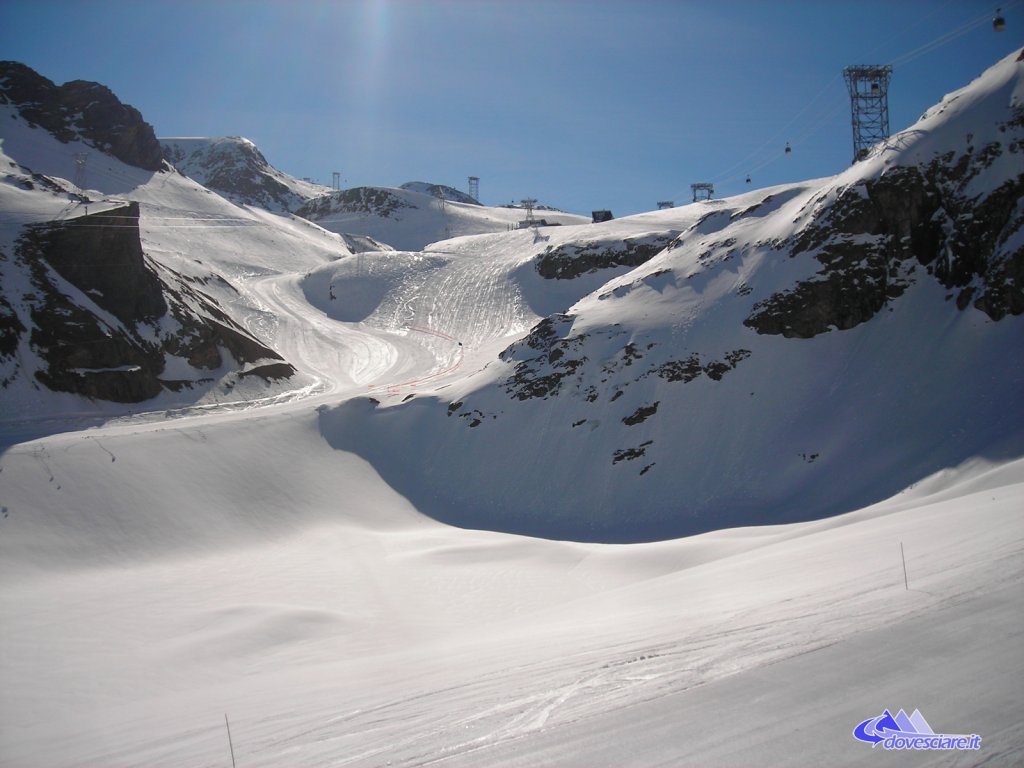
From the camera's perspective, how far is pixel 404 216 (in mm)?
130375

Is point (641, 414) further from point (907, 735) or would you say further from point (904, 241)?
point (907, 735)

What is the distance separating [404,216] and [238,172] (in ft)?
213

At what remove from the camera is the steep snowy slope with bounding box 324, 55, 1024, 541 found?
2666cm

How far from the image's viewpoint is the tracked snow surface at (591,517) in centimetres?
699

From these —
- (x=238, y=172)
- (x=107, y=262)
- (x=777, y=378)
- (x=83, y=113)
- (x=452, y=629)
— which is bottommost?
(x=452, y=629)

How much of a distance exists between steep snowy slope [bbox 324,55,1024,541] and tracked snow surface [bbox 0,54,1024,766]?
15 cm

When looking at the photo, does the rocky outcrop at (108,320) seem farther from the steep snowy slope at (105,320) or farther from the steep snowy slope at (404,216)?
the steep snowy slope at (404,216)

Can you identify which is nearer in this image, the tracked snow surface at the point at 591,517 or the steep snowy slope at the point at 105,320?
the tracked snow surface at the point at 591,517

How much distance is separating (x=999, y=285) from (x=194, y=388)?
41662mm

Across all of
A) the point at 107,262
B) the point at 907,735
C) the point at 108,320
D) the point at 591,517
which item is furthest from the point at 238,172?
the point at 907,735

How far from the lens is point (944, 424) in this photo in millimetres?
25359

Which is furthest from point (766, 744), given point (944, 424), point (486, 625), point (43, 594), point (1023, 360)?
point (1023, 360)

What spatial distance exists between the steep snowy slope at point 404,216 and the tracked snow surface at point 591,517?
225 ft

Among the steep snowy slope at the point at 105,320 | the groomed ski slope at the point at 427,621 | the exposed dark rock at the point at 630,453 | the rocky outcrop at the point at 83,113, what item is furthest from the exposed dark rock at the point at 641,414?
the rocky outcrop at the point at 83,113
